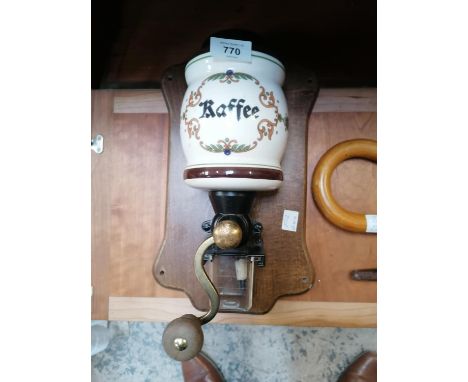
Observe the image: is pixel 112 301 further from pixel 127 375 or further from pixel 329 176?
pixel 329 176

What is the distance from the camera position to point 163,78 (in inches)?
33.4

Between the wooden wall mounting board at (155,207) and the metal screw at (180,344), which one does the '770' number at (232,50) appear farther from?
the metal screw at (180,344)

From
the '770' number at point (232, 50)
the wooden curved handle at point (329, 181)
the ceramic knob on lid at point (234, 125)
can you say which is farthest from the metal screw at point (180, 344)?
the '770' number at point (232, 50)

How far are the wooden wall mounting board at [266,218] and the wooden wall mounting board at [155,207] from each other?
0.10ft

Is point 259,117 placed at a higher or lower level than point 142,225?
higher

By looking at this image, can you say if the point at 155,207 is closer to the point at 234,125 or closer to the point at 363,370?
the point at 234,125

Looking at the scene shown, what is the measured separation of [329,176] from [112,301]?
0.66 m

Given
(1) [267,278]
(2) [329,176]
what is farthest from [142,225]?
(2) [329,176]

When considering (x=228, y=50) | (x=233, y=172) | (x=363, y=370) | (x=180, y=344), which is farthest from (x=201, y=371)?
(x=228, y=50)

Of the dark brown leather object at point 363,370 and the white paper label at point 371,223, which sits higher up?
the white paper label at point 371,223

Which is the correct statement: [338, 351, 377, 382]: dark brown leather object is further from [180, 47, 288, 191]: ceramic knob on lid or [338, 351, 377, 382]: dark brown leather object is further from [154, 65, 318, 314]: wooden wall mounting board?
[180, 47, 288, 191]: ceramic knob on lid

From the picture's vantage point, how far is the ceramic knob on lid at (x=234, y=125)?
0.61m

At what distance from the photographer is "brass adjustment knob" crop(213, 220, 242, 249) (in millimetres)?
643
